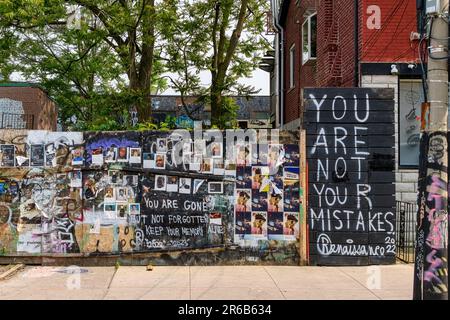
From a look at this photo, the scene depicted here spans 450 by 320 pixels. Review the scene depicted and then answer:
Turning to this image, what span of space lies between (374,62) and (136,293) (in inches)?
258

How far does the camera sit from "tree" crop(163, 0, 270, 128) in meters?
20.0

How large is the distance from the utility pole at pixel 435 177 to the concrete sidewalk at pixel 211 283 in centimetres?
143

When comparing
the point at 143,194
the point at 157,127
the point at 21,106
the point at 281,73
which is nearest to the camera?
the point at 143,194

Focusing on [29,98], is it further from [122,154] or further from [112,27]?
[122,154]

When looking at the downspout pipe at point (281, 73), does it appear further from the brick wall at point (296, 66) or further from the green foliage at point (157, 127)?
the green foliage at point (157, 127)

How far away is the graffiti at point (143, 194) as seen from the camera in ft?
28.5

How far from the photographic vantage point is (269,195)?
8.90 meters

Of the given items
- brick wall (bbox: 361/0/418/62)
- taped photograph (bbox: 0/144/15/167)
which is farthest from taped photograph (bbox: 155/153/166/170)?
brick wall (bbox: 361/0/418/62)

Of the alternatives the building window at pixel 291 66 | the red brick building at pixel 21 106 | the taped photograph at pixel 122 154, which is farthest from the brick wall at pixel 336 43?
the red brick building at pixel 21 106

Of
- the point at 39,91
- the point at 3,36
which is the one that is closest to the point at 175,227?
the point at 3,36

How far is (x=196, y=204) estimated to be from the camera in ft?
29.0

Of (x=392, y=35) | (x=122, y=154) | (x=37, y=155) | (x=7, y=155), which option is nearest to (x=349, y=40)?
(x=392, y=35)

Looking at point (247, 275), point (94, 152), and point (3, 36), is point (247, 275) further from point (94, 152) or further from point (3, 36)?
point (3, 36)

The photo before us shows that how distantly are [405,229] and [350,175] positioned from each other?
1.92m
